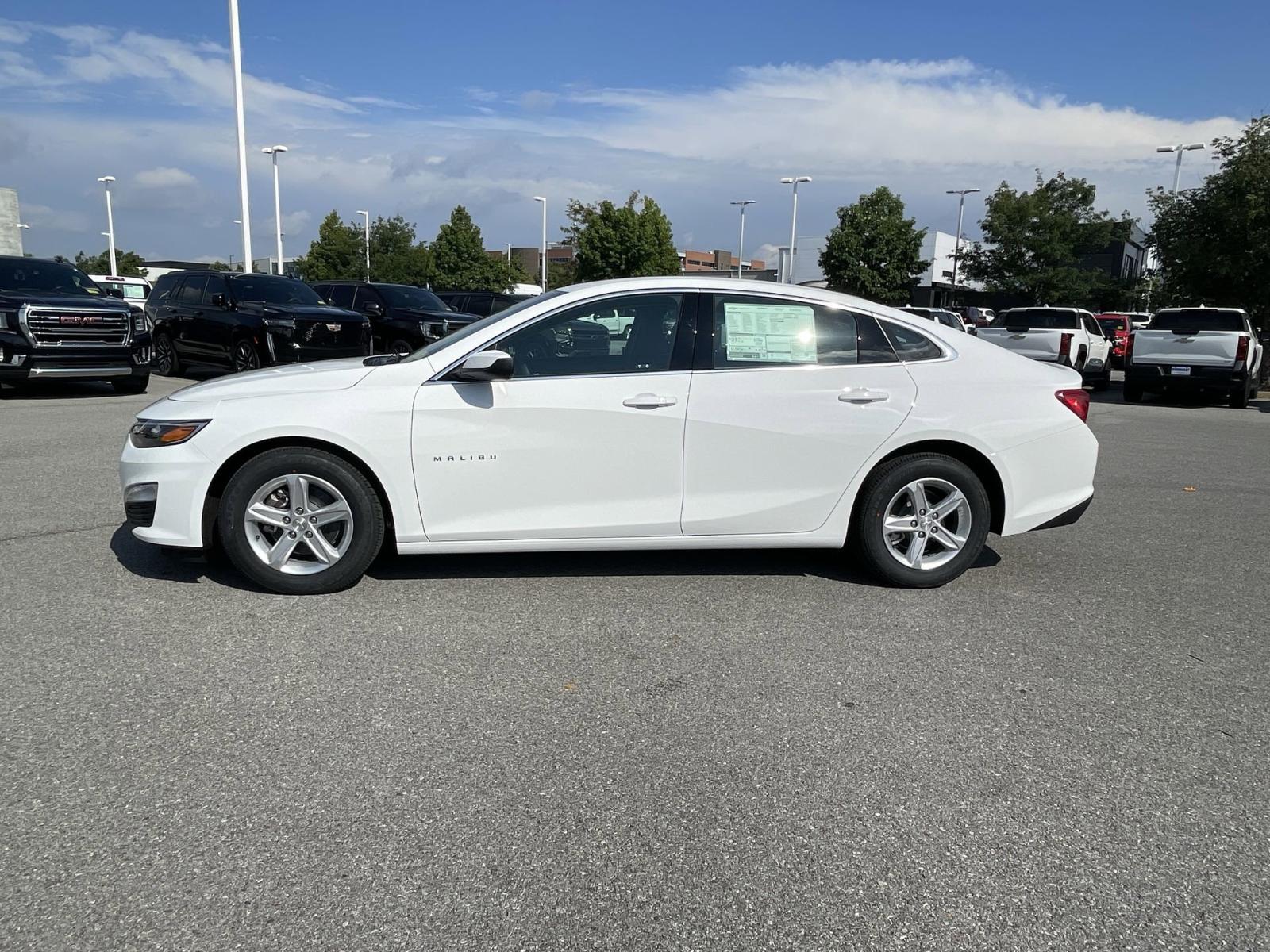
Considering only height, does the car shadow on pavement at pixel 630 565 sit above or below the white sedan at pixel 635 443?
below

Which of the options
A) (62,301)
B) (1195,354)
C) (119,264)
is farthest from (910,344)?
(119,264)

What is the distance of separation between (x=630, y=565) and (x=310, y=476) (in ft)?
5.94

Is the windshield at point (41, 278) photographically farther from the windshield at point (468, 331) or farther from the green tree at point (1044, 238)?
the green tree at point (1044, 238)

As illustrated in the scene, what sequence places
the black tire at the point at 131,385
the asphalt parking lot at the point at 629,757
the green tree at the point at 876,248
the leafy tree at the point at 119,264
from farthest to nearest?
the leafy tree at the point at 119,264 < the green tree at the point at 876,248 < the black tire at the point at 131,385 < the asphalt parking lot at the point at 629,757

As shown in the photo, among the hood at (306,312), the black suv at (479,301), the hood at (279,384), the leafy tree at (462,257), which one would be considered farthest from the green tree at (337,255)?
the hood at (279,384)

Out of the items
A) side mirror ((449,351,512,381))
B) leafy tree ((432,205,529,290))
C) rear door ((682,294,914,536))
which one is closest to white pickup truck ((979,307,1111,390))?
rear door ((682,294,914,536))

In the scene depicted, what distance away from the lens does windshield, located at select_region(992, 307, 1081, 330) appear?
1919 centimetres

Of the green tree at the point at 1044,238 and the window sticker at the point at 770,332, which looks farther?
the green tree at the point at 1044,238

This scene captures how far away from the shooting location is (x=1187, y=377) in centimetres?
1711

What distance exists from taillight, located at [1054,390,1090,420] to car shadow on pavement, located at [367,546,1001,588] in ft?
3.44

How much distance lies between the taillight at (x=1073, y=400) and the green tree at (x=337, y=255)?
2043 inches

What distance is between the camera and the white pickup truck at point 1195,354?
16.7 metres

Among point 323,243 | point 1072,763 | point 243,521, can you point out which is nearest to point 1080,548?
point 1072,763

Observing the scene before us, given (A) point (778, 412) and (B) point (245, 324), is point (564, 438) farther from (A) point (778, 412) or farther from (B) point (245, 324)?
(B) point (245, 324)
